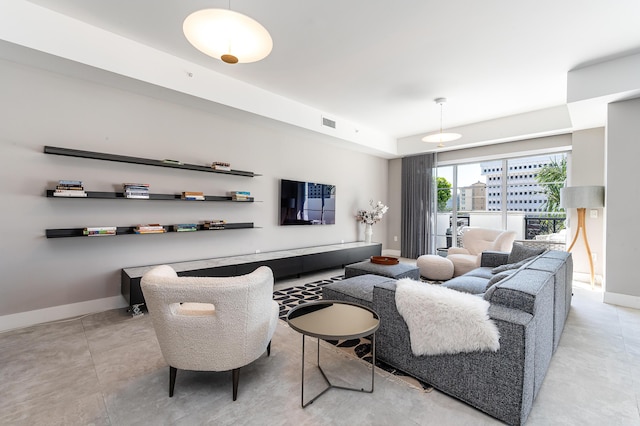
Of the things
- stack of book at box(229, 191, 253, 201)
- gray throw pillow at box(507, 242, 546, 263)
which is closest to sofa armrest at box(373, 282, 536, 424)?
gray throw pillow at box(507, 242, 546, 263)

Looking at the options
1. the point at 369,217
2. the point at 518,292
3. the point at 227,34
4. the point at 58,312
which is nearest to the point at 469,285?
the point at 518,292

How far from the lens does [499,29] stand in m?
2.73

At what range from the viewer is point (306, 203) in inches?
207

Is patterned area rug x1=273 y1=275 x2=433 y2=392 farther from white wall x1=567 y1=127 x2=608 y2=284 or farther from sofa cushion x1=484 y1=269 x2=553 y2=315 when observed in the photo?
white wall x1=567 y1=127 x2=608 y2=284

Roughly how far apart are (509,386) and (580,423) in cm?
48

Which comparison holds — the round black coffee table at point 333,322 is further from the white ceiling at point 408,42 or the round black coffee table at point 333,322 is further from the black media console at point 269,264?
the white ceiling at point 408,42

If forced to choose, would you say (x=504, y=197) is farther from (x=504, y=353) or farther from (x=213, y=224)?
(x=213, y=224)

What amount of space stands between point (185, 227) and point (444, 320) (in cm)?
314

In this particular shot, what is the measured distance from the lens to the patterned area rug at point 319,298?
199cm

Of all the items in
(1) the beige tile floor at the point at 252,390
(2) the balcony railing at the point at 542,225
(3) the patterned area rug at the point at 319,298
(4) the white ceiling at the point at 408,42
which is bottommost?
(1) the beige tile floor at the point at 252,390

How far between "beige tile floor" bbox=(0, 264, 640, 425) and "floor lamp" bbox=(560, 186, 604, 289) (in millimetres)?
2136

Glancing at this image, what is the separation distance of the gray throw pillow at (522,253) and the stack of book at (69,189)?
15.8 ft

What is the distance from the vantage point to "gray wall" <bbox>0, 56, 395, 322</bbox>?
8.96ft

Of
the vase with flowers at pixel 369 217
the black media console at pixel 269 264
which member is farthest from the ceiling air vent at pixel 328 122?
the black media console at pixel 269 264
